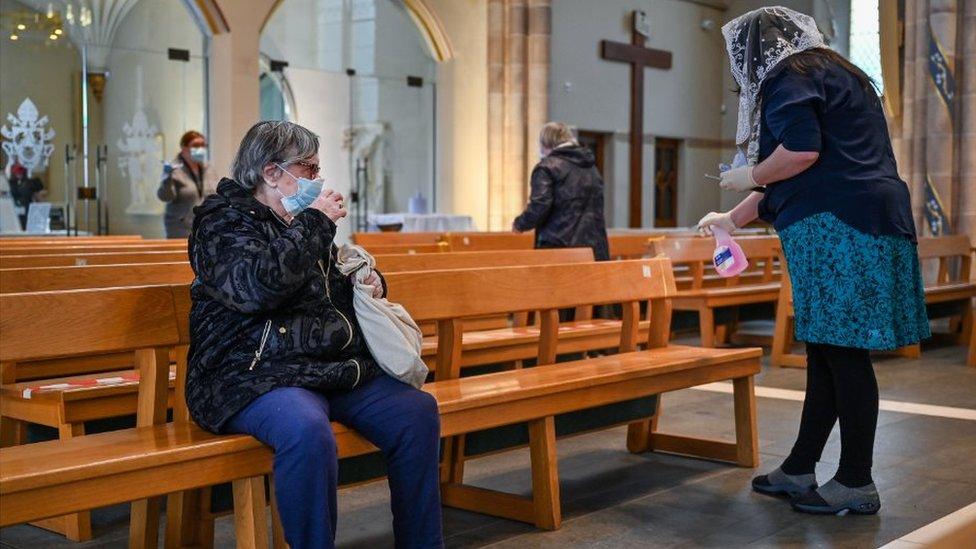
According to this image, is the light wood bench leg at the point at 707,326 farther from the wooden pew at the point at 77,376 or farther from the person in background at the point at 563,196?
the wooden pew at the point at 77,376

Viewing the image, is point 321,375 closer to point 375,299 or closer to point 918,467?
point 375,299

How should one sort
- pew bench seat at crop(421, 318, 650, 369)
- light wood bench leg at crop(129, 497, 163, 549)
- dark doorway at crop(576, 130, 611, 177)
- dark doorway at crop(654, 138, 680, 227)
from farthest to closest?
dark doorway at crop(654, 138, 680, 227) < dark doorway at crop(576, 130, 611, 177) < pew bench seat at crop(421, 318, 650, 369) < light wood bench leg at crop(129, 497, 163, 549)

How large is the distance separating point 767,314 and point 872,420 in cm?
490

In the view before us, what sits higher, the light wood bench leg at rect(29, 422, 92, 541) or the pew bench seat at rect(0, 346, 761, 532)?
the pew bench seat at rect(0, 346, 761, 532)

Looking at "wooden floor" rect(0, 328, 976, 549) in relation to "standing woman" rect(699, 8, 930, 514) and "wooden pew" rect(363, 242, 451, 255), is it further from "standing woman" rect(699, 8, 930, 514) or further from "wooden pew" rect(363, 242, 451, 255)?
"wooden pew" rect(363, 242, 451, 255)

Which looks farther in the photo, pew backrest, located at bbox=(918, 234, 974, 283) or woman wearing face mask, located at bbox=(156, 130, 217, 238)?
woman wearing face mask, located at bbox=(156, 130, 217, 238)

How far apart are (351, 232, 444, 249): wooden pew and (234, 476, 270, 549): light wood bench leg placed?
4.49 metres

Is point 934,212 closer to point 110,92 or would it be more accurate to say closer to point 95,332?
point 110,92

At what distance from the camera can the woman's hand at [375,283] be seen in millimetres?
3295

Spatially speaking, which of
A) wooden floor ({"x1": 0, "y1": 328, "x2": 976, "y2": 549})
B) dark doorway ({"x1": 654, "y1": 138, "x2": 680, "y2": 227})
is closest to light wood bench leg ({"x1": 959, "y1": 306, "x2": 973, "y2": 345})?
wooden floor ({"x1": 0, "y1": 328, "x2": 976, "y2": 549})

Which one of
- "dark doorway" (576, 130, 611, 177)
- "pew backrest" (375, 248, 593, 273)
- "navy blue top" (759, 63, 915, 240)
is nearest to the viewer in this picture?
"navy blue top" (759, 63, 915, 240)

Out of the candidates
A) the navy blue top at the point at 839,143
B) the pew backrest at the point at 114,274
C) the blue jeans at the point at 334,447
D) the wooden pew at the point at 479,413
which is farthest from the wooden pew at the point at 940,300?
the blue jeans at the point at 334,447

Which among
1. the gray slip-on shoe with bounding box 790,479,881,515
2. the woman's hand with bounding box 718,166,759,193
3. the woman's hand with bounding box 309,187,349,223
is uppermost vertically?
the woman's hand with bounding box 718,166,759,193

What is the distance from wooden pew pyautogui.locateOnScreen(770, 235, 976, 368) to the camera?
751cm
